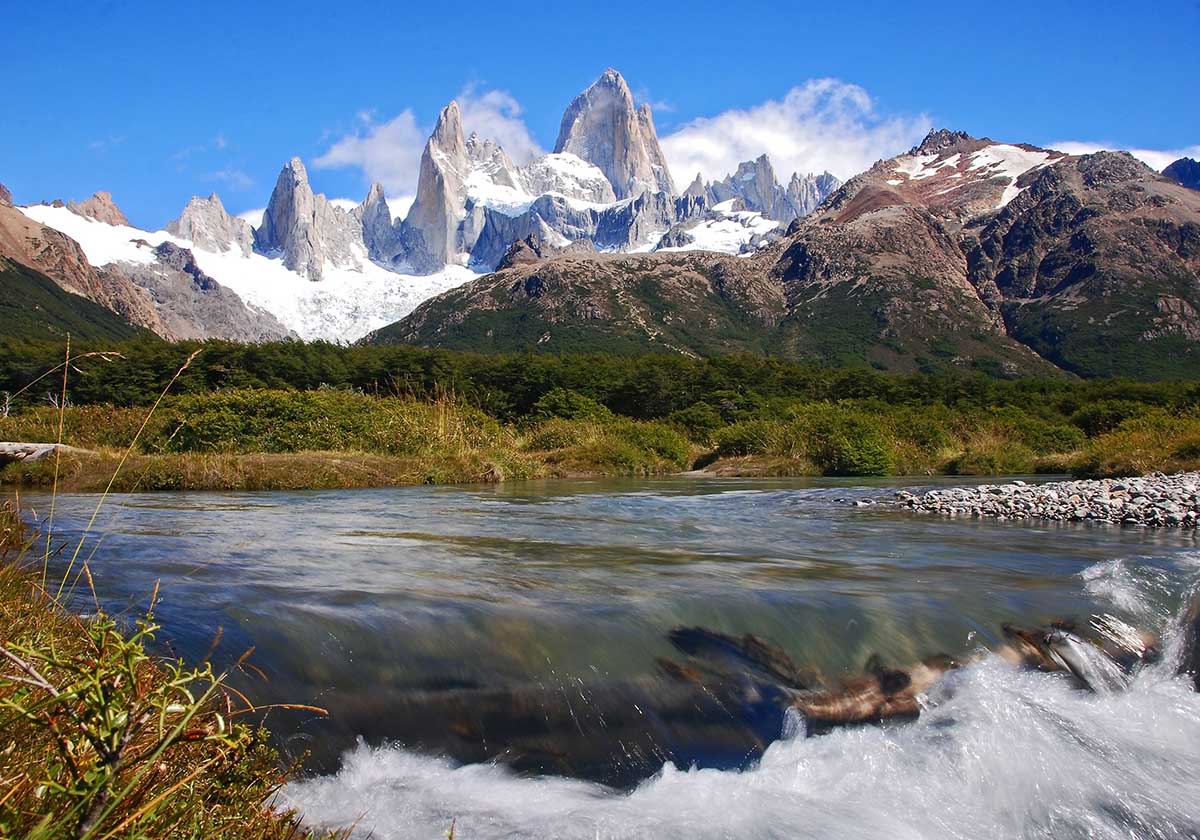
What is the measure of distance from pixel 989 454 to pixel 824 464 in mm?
5719

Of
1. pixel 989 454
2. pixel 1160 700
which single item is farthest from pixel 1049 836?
pixel 989 454

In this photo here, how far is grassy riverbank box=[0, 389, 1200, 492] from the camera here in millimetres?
18125

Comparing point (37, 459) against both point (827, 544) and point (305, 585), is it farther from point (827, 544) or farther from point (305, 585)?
point (827, 544)

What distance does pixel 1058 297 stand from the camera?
14475 centimetres

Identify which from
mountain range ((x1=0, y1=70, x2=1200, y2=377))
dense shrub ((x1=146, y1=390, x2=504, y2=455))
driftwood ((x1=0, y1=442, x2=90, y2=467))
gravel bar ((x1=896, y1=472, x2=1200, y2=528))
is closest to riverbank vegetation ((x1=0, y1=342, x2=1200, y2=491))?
dense shrub ((x1=146, y1=390, x2=504, y2=455))

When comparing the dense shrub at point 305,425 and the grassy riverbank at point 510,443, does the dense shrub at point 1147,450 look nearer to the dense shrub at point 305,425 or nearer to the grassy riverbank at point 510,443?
the grassy riverbank at point 510,443

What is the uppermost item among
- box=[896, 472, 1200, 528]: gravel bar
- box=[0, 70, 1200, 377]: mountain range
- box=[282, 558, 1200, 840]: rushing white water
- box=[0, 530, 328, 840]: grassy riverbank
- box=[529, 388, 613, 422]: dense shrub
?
box=[0, 70, 1200, 377]: mountain range

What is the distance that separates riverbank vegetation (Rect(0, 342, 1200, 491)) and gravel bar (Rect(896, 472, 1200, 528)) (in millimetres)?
7668

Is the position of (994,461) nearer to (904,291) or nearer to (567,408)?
(567,408)

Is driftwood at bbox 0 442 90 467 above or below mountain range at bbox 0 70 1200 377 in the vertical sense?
below

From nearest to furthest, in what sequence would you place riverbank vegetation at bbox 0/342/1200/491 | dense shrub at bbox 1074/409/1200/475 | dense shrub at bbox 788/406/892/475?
riverbank vegetation at bbox 0/342/1200/491, dense shrub at bbox 1074/409/1200/475, dense shrub at bbox 788/406/892/475

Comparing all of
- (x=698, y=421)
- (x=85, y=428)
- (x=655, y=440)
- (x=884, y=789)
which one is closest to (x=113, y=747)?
(x=884, y=789)

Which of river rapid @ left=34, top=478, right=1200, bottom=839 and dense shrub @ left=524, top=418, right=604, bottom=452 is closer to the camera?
river rapid @ left=34, top=478, right=1200, bottom=839

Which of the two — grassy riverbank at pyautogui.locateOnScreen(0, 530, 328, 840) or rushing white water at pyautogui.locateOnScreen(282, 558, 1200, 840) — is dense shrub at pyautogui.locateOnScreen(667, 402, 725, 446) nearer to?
rushing white water at pyautogui.locateOnScreen(282, 558, 1200, 840)
